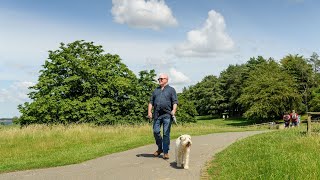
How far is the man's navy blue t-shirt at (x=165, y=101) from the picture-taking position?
10.1m

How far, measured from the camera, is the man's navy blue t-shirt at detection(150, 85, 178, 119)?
33.1 ft

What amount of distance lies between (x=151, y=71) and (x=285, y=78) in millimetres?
28408

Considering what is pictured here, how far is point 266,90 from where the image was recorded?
2496 inches

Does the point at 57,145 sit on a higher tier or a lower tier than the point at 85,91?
lower

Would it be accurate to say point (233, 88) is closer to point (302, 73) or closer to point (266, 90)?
point (302, 73)

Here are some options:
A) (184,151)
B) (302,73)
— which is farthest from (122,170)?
(302,73)

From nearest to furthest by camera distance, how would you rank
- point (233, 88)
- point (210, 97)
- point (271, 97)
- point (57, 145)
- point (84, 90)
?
1. point (57, 145)
2. point (84, 90)
3. point (271, 97)
4. point (233, 88)
5. point (210, 97)

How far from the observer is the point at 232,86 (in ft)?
313

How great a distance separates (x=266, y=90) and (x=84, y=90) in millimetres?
33439

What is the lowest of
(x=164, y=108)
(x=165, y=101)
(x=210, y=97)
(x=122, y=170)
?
(x=122, y=170)

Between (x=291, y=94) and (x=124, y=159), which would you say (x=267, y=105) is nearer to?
(x=291, y=94)

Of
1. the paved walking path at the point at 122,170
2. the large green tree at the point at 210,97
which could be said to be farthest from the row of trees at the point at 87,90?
the large green tree at the point at 210,97

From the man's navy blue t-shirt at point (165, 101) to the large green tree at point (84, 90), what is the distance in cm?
2850

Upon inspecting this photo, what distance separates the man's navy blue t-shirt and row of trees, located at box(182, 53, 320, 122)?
53.0 m
